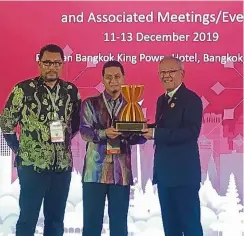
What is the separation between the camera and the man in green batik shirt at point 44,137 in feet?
8.55

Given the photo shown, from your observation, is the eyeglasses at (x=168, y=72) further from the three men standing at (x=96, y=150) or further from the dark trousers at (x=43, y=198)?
the dark trousers at (x=43, y=198)

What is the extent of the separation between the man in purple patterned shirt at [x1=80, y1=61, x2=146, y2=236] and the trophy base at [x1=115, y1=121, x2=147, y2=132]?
0.18ft

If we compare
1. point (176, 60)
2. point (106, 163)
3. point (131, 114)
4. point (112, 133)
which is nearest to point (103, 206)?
point (106, 163)

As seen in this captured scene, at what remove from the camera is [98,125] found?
2.64 m

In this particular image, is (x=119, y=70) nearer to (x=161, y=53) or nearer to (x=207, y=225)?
(x=161, y=53)

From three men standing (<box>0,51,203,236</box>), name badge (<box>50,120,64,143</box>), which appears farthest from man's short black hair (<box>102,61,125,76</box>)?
name badge (<box>50,120,64,143</box>)

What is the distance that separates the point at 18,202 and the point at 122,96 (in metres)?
0.82

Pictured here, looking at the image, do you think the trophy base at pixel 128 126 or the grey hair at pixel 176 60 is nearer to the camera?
the trophy base at pixel 128 126

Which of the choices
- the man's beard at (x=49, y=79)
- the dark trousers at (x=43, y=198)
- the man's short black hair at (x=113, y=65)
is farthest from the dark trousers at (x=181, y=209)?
the man's beard at (x=49, y=79)

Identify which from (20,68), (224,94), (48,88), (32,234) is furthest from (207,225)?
(20,68)

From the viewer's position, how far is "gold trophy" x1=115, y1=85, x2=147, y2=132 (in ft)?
8.36

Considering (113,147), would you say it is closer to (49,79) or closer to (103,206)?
(103,206)

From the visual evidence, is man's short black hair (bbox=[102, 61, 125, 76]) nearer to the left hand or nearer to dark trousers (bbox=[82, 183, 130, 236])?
the left hand

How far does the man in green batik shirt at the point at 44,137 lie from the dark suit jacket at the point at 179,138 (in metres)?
0.47
